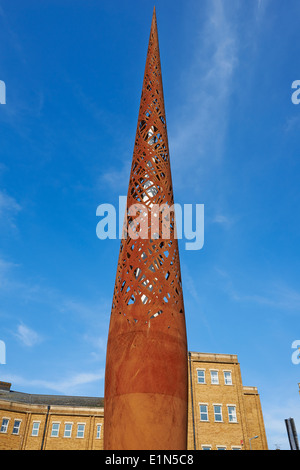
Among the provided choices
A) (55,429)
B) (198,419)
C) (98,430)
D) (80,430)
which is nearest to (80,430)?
(80,430)

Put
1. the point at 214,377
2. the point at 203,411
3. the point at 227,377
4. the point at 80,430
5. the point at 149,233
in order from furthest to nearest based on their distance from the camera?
1. the point at 80,430
2. the point at 227,377
3. the point at 214,377
4. the point at 203,411
5. the point at 149,233

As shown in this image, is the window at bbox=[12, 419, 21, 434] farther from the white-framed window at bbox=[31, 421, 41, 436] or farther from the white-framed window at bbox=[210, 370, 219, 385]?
the white-framed window at bbox=[210, 370, 219, 385]

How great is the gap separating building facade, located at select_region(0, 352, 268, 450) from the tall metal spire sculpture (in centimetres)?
2275

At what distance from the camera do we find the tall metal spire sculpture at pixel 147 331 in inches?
278

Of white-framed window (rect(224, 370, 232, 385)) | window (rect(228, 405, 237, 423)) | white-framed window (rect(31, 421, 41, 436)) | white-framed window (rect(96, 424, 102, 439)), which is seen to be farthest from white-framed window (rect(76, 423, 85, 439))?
white-framed window (rect(224, 370, 232, 385))

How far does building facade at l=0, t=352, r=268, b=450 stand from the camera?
27797mm

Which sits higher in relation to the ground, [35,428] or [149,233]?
[35,428]

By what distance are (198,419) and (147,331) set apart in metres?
23.7

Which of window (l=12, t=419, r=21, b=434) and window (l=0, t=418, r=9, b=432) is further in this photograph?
window (l=12, t=419, r=21, b=434)

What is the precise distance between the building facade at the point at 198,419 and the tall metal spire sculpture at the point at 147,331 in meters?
22.8

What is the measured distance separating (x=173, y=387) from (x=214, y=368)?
2508cm

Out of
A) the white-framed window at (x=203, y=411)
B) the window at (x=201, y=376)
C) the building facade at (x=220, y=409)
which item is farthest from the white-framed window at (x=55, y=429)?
the window at (x=201, y=376)

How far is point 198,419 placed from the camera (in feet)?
91.9

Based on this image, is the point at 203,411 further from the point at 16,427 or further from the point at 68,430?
the point at 16,427
